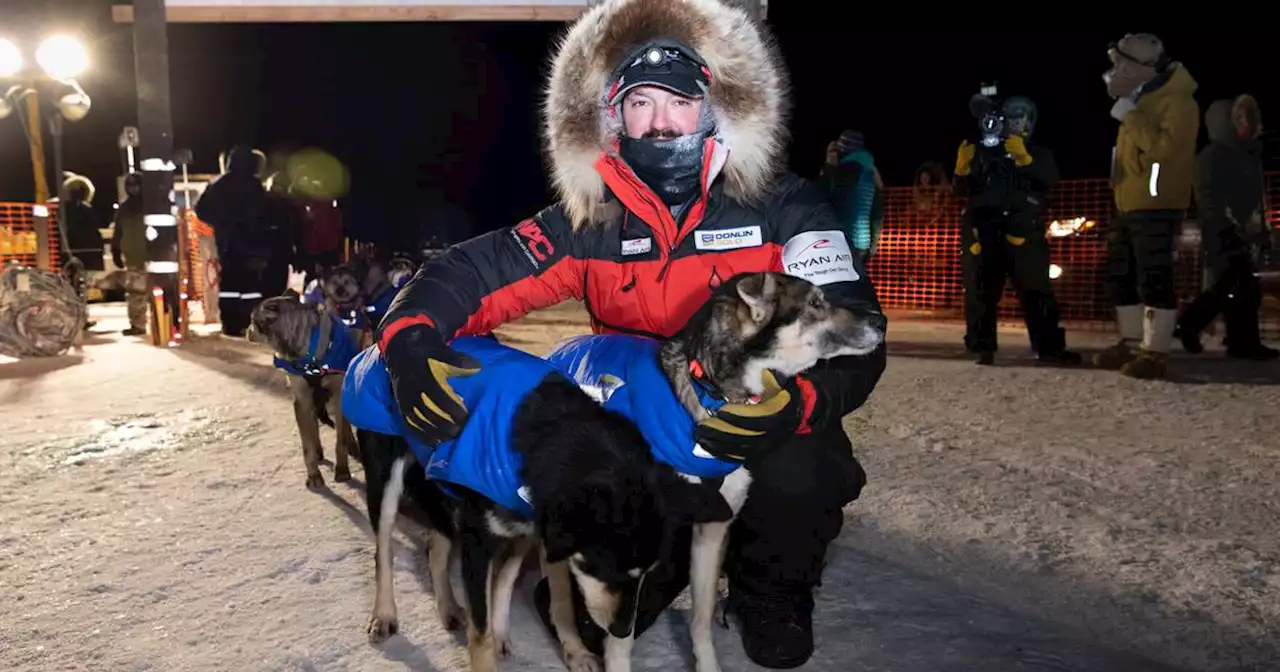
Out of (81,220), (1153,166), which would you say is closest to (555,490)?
(1153,166)

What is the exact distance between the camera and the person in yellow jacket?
539 centimetres

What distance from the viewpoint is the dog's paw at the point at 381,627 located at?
2.54 meters

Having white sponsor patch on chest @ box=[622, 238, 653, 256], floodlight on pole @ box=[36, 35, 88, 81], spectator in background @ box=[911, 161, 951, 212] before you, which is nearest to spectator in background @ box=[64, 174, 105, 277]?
floodlight on pole @ box=[36, 35, 88, 81]

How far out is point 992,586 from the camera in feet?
9.07

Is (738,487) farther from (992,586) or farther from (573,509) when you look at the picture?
(992,586)

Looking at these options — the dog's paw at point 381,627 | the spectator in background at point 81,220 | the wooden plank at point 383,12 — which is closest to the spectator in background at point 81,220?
the spectator in background at point 81,220

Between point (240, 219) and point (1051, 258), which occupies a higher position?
point (240, 219)

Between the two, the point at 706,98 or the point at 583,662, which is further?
the point at 706,98

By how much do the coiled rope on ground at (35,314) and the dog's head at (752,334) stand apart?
7946mm

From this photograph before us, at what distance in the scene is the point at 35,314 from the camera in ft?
25.4

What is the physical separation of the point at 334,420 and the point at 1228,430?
464 cm

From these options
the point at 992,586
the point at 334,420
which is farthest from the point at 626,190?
the point at 334,420

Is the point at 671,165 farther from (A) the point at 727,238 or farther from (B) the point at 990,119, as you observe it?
(B) the point at 990,119

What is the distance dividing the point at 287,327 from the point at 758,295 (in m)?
2.94
